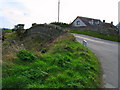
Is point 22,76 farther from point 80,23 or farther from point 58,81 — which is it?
point 80,23

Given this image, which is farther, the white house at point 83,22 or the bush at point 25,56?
the white house at point 83,22

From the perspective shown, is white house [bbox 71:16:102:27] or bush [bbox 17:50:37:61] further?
white house [bbox 71:16:102:27]

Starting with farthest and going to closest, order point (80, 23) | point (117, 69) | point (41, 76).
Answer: point (80, 23) → point (117, 69) → point (41, 76)

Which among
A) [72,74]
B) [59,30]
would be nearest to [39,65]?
[72,74]

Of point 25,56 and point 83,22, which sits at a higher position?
point 83,22

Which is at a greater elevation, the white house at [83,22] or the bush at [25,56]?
the white house at [83,22]

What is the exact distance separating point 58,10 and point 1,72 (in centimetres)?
4487

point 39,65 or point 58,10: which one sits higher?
point 58,10

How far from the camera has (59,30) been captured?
47.6 ft

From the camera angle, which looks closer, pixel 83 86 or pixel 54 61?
pixel 83 86

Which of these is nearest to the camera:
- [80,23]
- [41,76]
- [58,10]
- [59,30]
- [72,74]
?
[41,76]

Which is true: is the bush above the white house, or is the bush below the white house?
below

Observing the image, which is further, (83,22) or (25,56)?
(83,22)

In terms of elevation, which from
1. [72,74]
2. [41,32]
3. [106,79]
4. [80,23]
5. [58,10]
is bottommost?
[106,79]
